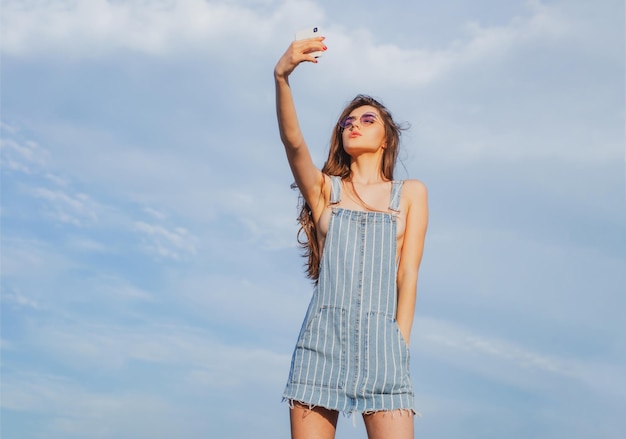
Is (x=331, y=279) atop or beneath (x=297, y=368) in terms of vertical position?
atop

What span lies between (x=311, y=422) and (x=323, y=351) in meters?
0.48

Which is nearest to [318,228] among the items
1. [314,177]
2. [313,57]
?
[314,177]

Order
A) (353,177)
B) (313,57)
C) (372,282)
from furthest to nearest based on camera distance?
(353,177), (372,282), (313,57)

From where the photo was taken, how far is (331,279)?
604 cm

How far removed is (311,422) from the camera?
18.9 feet

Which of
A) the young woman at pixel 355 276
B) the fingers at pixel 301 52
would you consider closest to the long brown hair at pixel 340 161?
the young woman at pixel 355 276

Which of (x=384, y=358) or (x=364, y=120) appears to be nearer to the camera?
(x=384, y=358)

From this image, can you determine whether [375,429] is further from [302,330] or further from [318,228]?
[318,228]

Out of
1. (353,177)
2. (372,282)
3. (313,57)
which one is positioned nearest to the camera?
(313,57)

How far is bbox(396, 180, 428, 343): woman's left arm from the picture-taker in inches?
238

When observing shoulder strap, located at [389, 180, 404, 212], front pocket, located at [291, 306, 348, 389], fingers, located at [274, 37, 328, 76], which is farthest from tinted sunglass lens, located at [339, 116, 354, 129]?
front pocket, located at [291, 306, 348, 389]

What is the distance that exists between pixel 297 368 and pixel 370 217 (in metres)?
1.20

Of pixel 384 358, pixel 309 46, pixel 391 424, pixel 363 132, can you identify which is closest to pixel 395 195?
pixel 363 132

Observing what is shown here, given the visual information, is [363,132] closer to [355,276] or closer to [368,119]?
[368,119]
